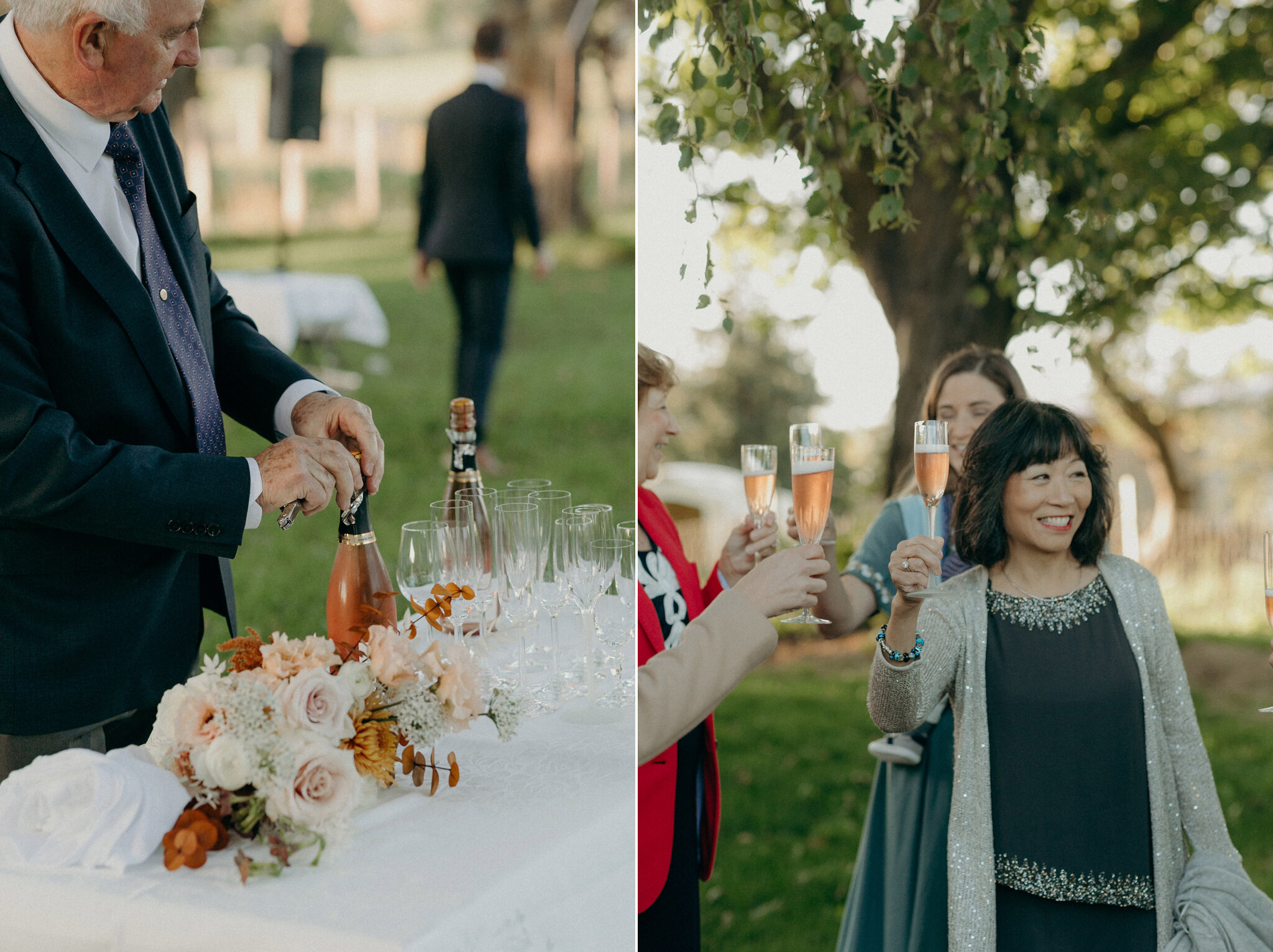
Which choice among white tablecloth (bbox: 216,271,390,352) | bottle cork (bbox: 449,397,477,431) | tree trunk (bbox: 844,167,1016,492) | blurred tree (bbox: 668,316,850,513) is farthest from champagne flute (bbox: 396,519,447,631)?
blurred tree (bbox: 668,316,850,513)

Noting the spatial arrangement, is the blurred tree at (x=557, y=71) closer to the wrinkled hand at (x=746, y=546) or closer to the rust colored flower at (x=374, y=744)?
the wrinkled hand at (x=746, y=546)

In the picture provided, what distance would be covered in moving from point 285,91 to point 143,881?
7.79 metres

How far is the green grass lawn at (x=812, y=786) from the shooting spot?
398 cm

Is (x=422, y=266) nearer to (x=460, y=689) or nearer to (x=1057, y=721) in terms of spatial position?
(x=1057, y=721)

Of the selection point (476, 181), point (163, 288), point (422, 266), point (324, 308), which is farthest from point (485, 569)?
point (324, 308)

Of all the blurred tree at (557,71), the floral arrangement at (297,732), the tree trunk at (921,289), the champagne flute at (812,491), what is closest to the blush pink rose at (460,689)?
the floral arrangement at (297,732)

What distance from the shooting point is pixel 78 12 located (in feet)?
5.61

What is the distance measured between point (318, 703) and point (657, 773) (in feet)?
2.58

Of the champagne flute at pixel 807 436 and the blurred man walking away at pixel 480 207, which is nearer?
the champagne flute at pixel 807 436

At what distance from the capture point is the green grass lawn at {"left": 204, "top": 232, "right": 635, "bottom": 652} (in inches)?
217

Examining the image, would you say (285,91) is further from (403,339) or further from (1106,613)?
(1106,613)

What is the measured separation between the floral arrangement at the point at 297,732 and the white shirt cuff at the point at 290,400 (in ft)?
2.02

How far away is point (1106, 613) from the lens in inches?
82.9

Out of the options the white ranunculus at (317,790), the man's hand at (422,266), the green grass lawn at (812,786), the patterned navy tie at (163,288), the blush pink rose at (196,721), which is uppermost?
the man's hand at (422,266)
